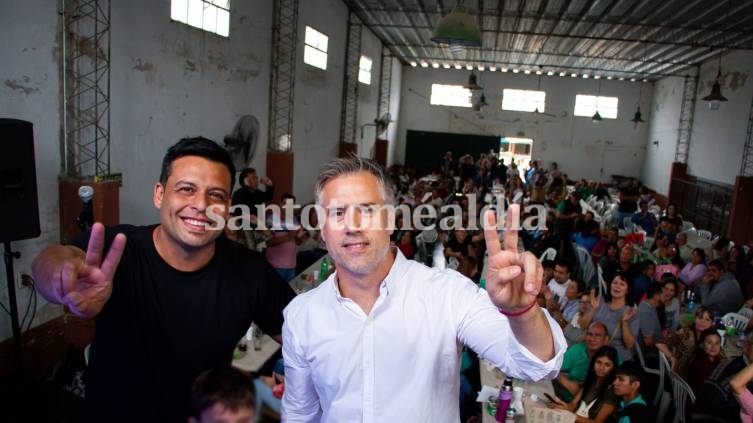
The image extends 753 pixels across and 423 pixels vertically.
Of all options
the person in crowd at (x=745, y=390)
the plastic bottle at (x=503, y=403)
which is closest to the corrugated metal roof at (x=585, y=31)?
the plastic bottle at (x=503, y=403)

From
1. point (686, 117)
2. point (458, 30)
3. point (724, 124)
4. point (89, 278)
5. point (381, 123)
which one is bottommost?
point (89, 278)

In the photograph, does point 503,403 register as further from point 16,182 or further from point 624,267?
point 624,267

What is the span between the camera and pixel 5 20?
4270mm

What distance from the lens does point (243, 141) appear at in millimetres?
8891

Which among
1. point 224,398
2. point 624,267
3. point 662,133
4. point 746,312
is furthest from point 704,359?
point 662,133

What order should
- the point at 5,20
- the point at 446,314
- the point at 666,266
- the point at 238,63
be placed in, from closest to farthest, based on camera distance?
the point at 446,314, the point at 5,20, the point at 666,266, the point at 238,63

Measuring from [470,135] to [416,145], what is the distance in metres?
2.43

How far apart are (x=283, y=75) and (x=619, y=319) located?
8.07 meters

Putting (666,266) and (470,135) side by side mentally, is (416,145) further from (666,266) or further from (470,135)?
(666,266)

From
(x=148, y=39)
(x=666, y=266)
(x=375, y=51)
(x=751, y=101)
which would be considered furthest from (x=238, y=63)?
(x=751, y=101)

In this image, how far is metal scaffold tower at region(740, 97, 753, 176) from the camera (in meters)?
12.1

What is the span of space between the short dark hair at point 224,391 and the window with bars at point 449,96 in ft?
78.3

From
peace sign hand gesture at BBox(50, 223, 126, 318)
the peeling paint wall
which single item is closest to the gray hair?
peace sign hand gesture at BBox(50, 223, 126, 318)

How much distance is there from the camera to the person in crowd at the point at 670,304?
213 inches
